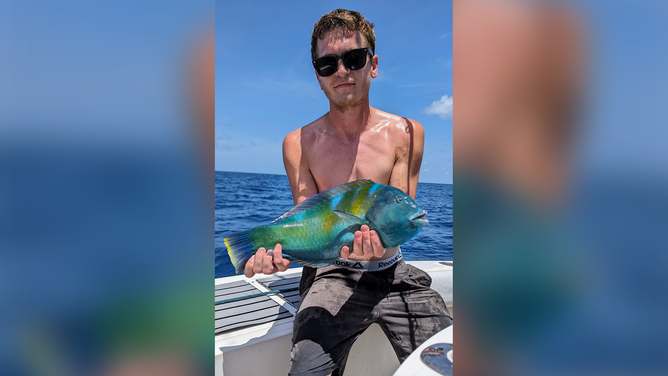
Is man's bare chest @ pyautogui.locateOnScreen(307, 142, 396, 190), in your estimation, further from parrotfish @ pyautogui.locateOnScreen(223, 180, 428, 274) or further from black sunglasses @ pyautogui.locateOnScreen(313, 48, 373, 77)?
parrotfish @ pyautogui.locateOnScreen(223, 180, 428, 274)

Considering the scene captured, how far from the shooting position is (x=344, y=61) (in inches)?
92.7

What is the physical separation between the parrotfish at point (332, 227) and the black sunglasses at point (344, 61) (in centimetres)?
110

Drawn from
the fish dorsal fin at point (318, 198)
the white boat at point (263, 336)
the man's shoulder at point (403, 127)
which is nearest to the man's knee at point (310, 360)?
the white boat at point (263, 336)

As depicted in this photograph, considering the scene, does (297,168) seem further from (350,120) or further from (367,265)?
(367,265)

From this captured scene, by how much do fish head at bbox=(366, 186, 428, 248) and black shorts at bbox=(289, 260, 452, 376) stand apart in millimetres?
799

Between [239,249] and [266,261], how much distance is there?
16 cm

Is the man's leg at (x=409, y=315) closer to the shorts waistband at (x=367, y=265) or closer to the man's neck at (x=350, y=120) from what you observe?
the shorts waistband at (x=367, y=265)

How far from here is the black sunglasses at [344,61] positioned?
2.34m

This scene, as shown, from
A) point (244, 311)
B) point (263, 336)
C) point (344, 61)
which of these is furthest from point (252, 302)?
point (344, 61)
